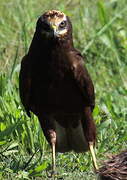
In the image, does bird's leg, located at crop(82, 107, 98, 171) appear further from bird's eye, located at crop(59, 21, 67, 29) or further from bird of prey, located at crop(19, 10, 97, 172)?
bird's eye, located at crop(59, 21, 67, 29)

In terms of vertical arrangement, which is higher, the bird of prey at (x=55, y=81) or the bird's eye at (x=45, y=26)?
the bird's eye at (x=45, y=26)

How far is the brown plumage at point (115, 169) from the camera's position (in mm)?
6438

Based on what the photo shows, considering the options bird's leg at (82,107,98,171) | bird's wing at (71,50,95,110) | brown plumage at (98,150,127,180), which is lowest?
brown plumage at (98,150,127,180)

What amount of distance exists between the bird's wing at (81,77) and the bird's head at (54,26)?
0.72 ft

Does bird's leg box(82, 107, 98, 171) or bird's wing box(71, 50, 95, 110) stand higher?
bird's wing box(71, 50, 95, 110)

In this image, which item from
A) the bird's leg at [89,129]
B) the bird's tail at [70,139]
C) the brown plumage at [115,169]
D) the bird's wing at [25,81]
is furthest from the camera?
the bird's tail at [70,139]

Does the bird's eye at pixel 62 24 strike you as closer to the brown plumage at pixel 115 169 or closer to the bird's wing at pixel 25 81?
the bird's wing at pixel 25 81

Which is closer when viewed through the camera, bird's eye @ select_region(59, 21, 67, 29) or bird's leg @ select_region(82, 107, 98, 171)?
bird's eye @ select_region(59, 21, 67, 29)

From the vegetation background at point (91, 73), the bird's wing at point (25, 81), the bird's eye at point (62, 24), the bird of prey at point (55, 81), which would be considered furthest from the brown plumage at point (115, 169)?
the bird's eye at point (62, 24)

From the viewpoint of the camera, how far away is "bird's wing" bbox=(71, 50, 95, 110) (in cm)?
756

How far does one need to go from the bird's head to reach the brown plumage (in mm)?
1461

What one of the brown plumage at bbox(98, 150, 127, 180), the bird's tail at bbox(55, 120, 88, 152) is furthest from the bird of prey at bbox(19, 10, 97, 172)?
the brown plumage at bbox(98, 150, 127, 180)

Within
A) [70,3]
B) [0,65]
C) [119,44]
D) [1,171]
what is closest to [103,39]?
[119,44]

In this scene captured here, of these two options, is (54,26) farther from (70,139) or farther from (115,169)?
(115,169)
